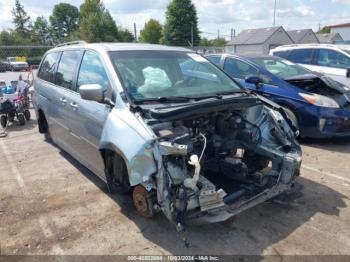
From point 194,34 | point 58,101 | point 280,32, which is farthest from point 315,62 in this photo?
point 194,34

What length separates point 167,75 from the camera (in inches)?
158

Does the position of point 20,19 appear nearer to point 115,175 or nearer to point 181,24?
point 181,24

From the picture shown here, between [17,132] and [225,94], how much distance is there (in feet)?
19.3

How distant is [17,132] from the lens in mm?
7871

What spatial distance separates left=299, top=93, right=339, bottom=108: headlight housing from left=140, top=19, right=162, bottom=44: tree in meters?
55.7

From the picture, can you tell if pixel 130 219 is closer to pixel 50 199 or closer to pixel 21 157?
pixel 50 199

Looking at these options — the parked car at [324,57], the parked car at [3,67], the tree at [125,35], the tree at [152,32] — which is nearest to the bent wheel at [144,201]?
the parked car at [324,57]

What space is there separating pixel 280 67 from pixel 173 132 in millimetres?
Answer: 4822

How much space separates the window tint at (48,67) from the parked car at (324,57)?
649cm

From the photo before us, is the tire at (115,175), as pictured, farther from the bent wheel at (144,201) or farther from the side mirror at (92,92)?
the side mirror at (92,92)

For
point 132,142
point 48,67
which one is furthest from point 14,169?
point 132,142

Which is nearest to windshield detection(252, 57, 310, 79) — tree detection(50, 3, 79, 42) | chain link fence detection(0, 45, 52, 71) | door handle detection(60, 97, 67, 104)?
door handle detection(60, 97, 67, 104)

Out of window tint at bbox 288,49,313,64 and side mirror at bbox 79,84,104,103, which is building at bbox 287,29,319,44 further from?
side mirror at bbox 79,84,104,103

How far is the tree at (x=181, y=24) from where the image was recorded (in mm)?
50688
